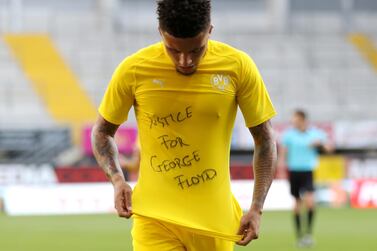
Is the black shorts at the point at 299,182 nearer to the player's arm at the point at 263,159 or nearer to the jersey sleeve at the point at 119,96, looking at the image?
the player's arm at the point at 263,159

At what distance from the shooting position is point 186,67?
525cm

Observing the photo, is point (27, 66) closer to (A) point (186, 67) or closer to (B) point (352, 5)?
(B) point (352, 5)

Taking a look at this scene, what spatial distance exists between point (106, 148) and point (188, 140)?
59 centimetres

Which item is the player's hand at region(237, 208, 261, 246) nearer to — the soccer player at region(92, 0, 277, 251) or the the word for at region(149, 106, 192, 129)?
the soccer player at region(92, 0, 277, 251)

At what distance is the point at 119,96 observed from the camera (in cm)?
547

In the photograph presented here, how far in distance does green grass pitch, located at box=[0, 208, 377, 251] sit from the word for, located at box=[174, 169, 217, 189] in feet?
29.9

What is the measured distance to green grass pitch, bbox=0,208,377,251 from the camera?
15.2 m

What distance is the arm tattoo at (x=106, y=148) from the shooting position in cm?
569

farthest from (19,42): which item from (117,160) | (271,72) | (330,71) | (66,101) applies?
(117,160)

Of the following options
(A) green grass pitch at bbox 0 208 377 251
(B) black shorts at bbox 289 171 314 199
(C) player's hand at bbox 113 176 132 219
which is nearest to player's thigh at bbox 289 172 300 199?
(B) black shorts at bbox 289 171 314 199

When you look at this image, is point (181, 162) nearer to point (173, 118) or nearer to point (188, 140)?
point (188, 140)

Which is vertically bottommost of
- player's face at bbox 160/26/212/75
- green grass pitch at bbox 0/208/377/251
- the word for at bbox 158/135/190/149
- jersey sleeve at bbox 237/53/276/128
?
green grass pitch at bbox 0/208/377/251

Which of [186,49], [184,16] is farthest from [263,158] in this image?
[184,16]

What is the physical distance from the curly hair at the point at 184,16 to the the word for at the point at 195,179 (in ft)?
2.90
